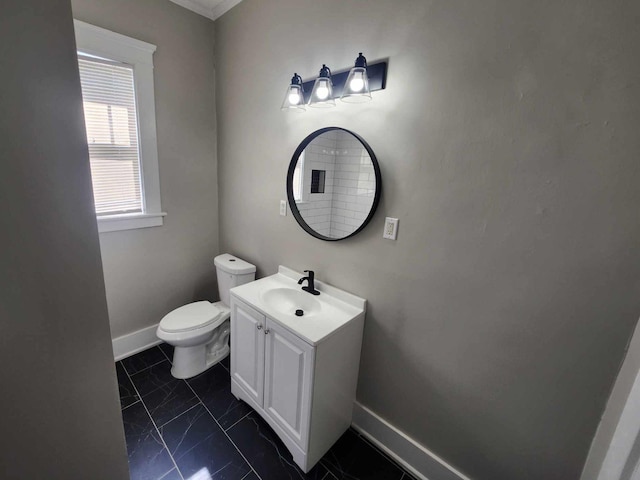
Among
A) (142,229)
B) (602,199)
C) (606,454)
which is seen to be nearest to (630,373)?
(606,454)

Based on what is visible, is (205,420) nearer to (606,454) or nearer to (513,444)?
(513,444)

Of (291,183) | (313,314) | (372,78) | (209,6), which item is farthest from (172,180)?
(372,78)

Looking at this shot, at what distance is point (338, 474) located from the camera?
4.75ft

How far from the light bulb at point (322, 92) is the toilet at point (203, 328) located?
131 centimetres

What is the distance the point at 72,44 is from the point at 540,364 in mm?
1640

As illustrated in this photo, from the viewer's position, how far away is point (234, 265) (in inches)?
86.2

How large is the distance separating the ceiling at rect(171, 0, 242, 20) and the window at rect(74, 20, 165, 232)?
16.7 inches

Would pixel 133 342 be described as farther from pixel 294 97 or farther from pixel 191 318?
pixel 294 97

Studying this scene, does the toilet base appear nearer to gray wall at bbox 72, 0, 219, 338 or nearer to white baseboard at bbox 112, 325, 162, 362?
white baseboard at bbox 112, 325, 162, 362

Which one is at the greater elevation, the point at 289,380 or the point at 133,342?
the point at 289,380

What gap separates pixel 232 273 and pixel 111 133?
1.23 meters

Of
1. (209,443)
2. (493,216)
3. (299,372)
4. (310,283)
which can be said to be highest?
(493,216)

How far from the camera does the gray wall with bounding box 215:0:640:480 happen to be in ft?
2.92

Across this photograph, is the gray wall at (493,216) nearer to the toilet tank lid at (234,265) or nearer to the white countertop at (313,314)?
the white countertop at (313,314)
